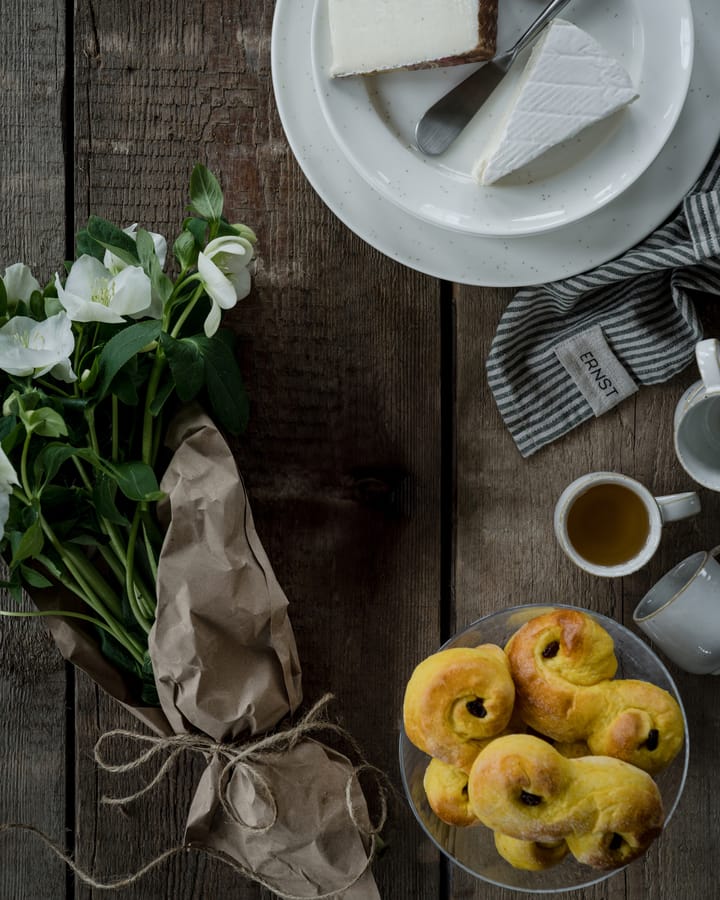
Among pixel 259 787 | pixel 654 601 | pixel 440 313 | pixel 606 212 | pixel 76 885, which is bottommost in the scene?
pixel 76 885

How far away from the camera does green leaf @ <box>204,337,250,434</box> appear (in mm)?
747

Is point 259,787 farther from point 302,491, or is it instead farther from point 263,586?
point 302,491

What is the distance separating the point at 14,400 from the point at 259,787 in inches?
14.8

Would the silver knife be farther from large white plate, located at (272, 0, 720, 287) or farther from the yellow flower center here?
the yellow flower center

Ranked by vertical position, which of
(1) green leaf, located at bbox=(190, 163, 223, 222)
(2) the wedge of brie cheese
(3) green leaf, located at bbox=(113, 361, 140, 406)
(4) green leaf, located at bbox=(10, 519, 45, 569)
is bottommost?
(4) green leaf, located at bbox=(10, 519, 45, 569)

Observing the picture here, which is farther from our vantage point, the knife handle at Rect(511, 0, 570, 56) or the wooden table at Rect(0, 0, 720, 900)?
Result: the wooden table at Rect(0, 0, 720, 900)

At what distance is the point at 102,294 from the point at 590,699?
1.69 ft

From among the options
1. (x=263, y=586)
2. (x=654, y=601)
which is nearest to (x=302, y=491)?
(x=263, y=586)

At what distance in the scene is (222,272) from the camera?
28.6 inches

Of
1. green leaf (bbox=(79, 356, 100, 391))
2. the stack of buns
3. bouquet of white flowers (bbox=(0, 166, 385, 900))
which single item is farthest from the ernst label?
green leaf (bbox=(79, 356, 100, 391))

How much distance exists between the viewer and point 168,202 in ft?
2.85

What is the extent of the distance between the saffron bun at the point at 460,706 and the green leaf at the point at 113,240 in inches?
16.4

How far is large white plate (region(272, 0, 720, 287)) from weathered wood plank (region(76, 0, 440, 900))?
0.07 metres

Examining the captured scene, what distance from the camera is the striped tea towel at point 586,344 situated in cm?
83
